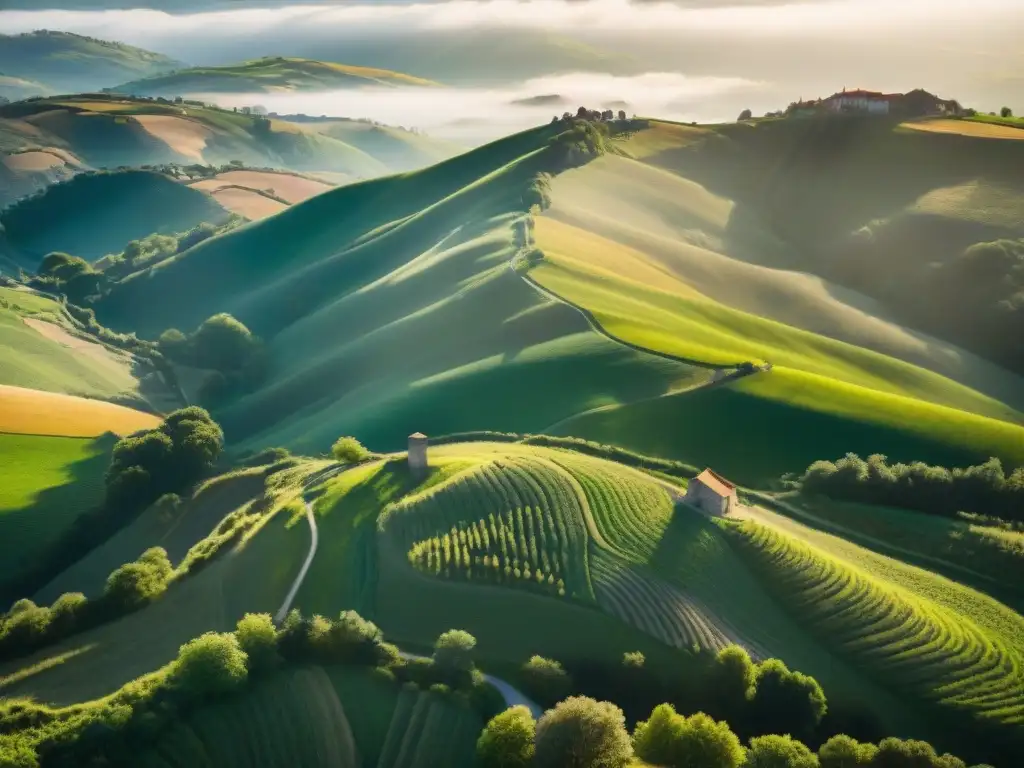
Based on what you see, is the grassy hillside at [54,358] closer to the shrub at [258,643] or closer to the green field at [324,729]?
the shrub at [258,643]

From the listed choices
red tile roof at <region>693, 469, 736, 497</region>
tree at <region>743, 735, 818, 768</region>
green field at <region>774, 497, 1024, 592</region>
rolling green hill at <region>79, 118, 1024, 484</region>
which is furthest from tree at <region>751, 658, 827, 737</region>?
rolling green hill at <region>79, 118, 1024, 484</region>

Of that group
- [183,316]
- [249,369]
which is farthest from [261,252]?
[249,369]

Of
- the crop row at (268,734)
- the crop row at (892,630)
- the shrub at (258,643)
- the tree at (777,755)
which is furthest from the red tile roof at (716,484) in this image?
the shrub at (258,643)

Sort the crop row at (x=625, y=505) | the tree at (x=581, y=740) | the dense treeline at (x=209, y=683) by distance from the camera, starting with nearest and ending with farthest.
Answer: the tree at (x=581, y=740) < the dense treeline at (x=209, y=683) < the crop row at (x=625, y=505)

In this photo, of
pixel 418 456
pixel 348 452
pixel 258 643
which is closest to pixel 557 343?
pixel 348 452

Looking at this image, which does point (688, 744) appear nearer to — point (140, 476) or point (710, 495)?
point (710, 495)

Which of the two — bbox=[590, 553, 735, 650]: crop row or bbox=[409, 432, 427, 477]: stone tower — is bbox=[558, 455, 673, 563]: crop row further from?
bbox=[409, 432, 427, 477]: stone tower
